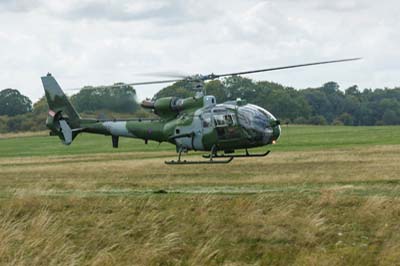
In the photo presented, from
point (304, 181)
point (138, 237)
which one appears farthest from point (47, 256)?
point (304, 181)

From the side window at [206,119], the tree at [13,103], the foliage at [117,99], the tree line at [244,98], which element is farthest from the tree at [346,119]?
the side window at [206,119]

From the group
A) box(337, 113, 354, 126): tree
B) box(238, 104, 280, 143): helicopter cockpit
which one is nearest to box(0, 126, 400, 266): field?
box(238, 104, 280, 143): helicopter cockpit

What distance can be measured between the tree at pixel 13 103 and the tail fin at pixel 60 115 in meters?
118

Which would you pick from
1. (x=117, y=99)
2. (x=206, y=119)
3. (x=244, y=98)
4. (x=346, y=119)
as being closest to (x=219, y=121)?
(x=206, y=119)

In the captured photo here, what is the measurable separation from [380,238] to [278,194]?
198 inches

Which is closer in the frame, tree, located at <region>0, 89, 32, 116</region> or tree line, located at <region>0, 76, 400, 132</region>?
tree line, located at <region>0, 76, 400, 132</region>

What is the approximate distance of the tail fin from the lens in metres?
39.3

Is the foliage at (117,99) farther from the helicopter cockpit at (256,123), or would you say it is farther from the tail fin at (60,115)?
the helicopter cockpit at (256,123)

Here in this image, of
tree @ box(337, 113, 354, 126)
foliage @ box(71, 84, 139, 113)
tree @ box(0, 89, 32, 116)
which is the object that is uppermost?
tree @ box(0, 89, 32, 116)

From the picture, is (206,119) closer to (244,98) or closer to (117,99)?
(117,99)

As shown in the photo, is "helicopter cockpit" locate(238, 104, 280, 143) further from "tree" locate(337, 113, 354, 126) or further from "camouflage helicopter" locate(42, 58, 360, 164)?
"tree" locate(337, 113, 354, 126)

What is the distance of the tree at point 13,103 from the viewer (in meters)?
156

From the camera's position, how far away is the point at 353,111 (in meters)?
177

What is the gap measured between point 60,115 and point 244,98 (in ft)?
36.4
